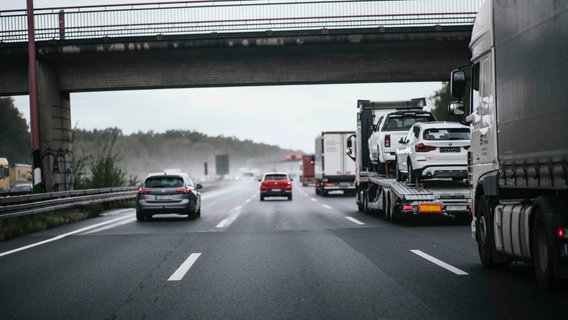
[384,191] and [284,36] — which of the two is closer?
[384,191]

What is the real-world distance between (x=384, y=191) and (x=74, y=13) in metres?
14.1

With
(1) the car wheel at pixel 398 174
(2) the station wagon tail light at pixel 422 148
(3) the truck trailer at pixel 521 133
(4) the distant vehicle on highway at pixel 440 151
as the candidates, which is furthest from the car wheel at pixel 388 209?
(3) the truck trailer at pixel 521 133

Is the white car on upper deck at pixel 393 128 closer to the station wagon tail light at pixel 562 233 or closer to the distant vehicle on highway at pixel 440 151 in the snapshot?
the distant vehicle on highway at pixel 440 151

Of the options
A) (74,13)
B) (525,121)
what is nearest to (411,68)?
(74,13)

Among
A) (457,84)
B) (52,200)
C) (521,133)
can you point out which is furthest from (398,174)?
(521,133)

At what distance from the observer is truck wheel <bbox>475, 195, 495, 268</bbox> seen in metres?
8.92

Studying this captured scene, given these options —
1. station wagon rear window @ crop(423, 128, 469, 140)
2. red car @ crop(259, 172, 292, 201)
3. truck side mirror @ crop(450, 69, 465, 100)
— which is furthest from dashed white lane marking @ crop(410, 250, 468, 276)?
red car @ crop(259, 172, 292, 201)

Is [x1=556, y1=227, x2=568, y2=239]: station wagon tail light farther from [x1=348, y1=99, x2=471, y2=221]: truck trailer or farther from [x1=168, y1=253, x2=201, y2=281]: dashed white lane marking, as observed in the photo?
[x1=348, y1=99, x2=471, y2=221]: truck trailer

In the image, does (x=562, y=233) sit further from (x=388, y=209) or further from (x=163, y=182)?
(x=163, y=182)

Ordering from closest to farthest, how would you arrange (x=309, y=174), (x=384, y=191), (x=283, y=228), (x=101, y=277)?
(x=101, y=277), (x=283, y=228), (x=384, y=191), (x=309, y=174)

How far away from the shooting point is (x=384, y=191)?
19.0m

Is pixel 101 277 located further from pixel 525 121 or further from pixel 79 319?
pixel 525 121

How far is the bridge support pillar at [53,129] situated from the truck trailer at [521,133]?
19.4 metres

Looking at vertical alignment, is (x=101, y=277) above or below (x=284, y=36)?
below
